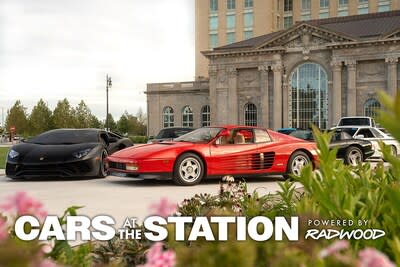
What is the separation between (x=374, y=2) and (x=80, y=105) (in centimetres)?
5016

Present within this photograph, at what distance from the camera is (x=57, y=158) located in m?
11.3

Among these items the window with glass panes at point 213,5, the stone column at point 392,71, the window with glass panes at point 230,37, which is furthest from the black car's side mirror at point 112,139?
the window with glass panes at point 213,5

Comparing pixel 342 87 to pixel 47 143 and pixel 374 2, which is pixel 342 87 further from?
pixel 47 143

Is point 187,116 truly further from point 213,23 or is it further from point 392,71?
point 392,71

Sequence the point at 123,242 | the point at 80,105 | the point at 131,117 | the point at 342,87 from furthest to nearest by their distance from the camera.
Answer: the point at 131,117, the point at 80,105, the point at 342,87, the point at 123,242

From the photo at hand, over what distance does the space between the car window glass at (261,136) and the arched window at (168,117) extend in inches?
2287

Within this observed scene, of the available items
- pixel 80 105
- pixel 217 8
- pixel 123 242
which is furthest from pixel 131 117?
pixel 123 242

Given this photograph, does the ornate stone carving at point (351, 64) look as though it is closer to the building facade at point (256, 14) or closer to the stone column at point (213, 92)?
the stone column at point (213, 92)

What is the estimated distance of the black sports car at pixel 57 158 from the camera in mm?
11242

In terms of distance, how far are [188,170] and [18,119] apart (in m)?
80.4

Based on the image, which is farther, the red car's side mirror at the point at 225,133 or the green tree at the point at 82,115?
the green tree at the point at 82,115

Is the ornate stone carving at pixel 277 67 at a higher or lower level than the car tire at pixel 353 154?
higher

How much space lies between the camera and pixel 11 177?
38.2 feet

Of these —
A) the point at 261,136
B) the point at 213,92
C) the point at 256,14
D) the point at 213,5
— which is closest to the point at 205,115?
the point at 213,92
